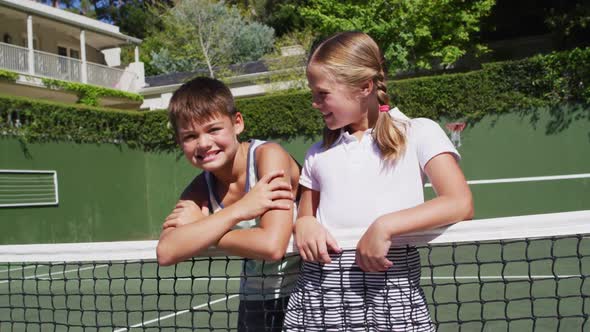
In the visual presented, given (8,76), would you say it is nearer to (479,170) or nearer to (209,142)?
(479,170)

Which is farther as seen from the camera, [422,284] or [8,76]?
[8,76]

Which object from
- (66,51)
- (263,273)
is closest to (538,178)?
(263,273)

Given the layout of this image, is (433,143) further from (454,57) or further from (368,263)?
(454,57)

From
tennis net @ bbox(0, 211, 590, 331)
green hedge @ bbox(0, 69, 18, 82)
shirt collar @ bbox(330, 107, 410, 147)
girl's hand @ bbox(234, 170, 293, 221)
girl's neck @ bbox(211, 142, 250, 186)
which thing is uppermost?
green hedge @ bbox(0, 69, 18, 82)

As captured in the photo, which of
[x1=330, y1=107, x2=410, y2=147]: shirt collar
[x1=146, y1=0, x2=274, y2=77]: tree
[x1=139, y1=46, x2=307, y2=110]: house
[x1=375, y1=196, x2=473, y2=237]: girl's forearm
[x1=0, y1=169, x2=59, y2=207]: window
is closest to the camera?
[x1=375, y1=196, x2=473, y2=237]: girl's forearm

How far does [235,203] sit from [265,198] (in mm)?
105

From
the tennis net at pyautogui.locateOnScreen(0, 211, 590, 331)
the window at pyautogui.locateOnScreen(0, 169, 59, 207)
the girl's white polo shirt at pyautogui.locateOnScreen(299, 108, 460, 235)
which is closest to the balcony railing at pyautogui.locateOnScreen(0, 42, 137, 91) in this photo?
the window at pyautogui.locateOnScreen(0, 169, 59, 207)

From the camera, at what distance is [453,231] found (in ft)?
5.94

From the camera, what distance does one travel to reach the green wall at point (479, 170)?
13.1m

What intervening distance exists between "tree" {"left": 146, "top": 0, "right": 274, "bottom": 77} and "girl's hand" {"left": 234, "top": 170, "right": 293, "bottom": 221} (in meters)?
23.3

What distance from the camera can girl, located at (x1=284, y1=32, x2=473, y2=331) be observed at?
1.76 meters

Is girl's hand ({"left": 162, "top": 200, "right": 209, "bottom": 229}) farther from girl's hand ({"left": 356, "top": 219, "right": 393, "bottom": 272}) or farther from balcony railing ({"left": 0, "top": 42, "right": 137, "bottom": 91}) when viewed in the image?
balcony railing ({"left": 0, "top": 42, "right": 137, "bottom": 91})

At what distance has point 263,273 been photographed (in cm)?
211

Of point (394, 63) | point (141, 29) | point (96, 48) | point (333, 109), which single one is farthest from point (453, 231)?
point (141, 29)
